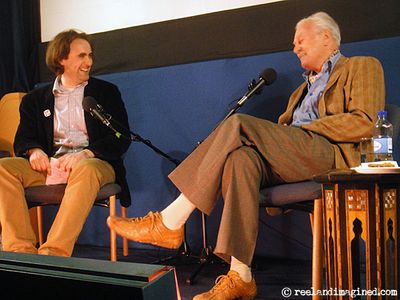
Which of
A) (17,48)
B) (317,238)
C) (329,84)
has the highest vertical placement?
(17,48)

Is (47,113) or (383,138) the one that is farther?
(47,113)

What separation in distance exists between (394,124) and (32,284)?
1412 mm

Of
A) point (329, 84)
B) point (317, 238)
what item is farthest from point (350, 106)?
point (317, 238)

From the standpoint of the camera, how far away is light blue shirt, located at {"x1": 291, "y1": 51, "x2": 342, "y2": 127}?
1.87 metres

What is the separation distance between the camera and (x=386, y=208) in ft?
3.72

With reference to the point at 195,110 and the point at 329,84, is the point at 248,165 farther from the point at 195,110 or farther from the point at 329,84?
the point at 195,110

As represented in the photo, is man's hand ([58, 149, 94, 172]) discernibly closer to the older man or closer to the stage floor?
the older man

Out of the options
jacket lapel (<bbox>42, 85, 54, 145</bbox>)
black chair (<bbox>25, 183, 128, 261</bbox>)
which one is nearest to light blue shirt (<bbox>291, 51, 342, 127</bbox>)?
black chair (<bbox>25, 183, 128, 261</bbox>)

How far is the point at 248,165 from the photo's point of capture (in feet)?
4.91

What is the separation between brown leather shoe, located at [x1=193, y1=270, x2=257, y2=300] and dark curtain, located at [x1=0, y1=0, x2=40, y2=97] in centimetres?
243

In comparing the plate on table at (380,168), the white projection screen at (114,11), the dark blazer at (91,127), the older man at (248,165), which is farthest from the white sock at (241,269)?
the white projection screen at (114,11)

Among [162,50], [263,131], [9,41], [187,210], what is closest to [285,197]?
[263,131]

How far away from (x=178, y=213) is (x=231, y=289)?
1.05 feet

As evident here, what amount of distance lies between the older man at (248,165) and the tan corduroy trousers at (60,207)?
298 millimetres
